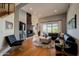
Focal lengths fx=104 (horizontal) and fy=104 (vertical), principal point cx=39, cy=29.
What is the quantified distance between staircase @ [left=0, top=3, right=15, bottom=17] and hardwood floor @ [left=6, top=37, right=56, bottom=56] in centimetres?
81

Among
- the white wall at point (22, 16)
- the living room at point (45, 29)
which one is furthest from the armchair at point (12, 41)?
the white wall at point (22, 16)

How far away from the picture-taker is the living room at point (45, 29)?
2.40m

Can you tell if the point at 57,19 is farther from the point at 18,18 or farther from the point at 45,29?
the point at 18,18

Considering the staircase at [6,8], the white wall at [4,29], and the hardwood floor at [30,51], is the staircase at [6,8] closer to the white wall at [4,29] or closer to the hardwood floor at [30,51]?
the white wall at [4,29]

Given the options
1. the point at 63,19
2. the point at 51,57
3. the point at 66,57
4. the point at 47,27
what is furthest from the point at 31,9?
the point at 66,57

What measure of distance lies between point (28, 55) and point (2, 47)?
625mm

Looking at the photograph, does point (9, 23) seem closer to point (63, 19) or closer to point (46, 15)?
point (46, 15)

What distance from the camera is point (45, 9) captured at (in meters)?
2.47

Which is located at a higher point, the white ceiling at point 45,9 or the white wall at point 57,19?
the white ceiling at point 45,9

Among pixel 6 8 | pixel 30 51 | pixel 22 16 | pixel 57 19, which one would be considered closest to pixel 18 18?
pixel 22 16

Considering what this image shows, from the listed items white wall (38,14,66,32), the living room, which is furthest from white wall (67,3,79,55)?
white wall (38,14,66,32)

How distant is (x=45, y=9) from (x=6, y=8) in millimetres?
903

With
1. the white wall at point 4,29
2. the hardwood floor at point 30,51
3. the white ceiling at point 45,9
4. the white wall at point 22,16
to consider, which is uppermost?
the white ceiling at point 45,9

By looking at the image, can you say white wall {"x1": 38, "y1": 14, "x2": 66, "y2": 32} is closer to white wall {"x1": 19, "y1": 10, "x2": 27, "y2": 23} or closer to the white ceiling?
the white ceiling
